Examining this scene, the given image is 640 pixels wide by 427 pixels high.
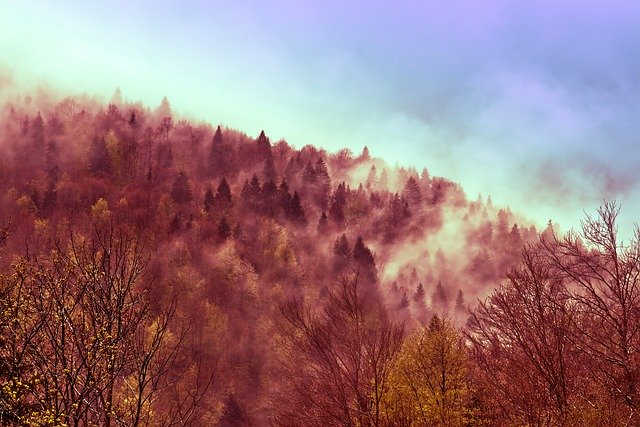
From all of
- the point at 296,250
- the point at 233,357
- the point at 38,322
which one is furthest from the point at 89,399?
the point at 296,250

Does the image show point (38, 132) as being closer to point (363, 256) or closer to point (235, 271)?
point (235, 271)

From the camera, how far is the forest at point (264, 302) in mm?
11148

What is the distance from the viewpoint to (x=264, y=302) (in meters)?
112

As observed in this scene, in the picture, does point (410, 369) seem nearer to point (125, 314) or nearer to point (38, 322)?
point (125, 314)

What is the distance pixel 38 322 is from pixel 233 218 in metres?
137

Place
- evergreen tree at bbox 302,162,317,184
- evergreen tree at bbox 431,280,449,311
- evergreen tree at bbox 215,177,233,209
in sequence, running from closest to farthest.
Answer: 1. evergreen tree at bbox 431,280,449,311
2. evergreen tree at bbox 215,177,233,209
3. evergreen tree at bbox 302,162,317,184

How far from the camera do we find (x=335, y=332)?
16578 millimetres

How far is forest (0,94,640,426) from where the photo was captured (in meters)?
11.1

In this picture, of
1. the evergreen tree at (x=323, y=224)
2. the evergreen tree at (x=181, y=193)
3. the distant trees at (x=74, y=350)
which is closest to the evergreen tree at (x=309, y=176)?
the evergreen tree at (x=323, y=224)

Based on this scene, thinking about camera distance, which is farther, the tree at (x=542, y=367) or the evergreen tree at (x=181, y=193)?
the evergreen tree at (x=181, y=193)

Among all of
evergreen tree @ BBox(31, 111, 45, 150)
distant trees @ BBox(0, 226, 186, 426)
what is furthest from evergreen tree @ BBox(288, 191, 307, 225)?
distant trees @ BBox(0, 226, 186, 426)

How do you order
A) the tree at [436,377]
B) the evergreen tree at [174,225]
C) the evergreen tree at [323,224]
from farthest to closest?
the evergreen tree at [323,224] < the evergreen tree at [174,225] < the tree at [436,377]

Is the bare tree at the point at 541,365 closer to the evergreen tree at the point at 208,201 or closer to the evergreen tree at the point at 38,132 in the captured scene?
the evergreen tree at the point at 208,201

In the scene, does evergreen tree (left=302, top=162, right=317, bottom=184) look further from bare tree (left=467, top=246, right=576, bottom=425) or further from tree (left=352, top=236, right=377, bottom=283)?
bare tree (left=467, top=246, right=576, bottom=425)
